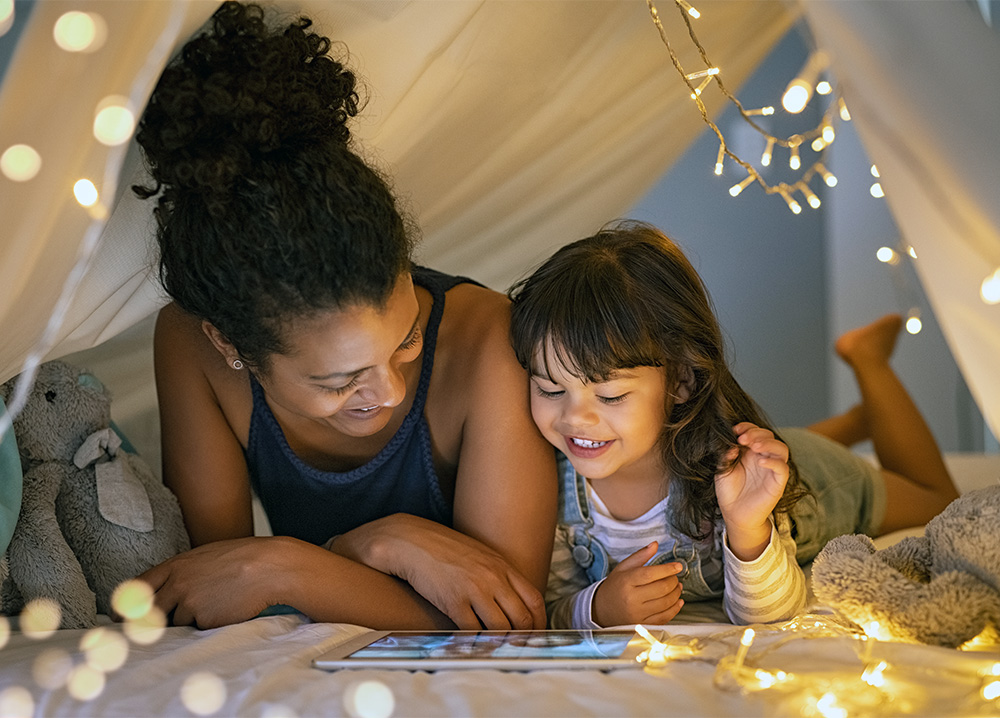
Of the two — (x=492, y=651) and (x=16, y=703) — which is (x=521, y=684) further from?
(x=16, y=703)

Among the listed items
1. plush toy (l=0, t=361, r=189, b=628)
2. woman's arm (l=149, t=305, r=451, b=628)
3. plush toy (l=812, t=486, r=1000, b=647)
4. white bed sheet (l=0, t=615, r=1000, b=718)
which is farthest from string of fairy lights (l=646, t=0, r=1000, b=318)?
plush toy (l=0, t=361, r=189, b=628)

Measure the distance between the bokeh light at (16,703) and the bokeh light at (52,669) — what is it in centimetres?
2

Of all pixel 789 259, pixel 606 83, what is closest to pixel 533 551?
pixel 606 83

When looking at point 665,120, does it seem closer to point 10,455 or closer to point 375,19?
point 375,19

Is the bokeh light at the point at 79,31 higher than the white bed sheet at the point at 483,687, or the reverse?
the bokeh light at the point at 79,31

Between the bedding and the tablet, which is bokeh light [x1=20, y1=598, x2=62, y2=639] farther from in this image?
the tablet

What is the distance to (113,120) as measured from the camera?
792 mm

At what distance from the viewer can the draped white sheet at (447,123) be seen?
795 mm

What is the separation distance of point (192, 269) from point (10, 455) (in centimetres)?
29

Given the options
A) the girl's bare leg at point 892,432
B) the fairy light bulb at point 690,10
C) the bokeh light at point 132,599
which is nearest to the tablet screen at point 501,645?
the bokeh light at point 132,599

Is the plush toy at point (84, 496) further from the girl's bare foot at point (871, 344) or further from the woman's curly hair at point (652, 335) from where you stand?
the girl's bare foot at point (871, 344)

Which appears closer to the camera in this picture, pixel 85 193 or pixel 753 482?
pixel 85 193

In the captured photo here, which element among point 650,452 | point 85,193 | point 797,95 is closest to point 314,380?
point 85,193

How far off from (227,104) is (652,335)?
0.64 meters
